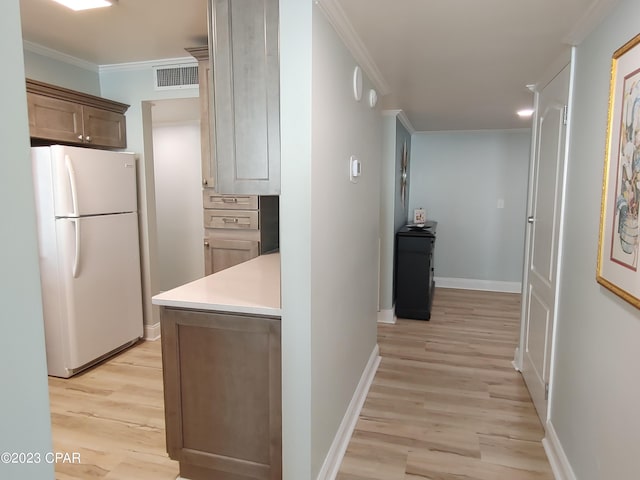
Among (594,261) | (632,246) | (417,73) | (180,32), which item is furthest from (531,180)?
(180,32)

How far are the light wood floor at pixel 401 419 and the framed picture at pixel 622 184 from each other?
1251 millimetres

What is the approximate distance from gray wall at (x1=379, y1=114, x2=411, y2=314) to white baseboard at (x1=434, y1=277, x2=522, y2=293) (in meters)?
1.78

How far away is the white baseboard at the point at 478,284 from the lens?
5691 millimetres

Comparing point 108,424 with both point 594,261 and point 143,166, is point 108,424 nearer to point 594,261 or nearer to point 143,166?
point 143,166

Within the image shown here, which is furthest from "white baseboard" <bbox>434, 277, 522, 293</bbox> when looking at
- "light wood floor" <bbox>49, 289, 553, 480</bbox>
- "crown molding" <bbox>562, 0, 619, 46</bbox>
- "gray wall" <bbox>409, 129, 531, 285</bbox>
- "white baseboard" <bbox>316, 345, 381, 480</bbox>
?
"crown molding" <bbox>562, 0, 619, 46</bbox>

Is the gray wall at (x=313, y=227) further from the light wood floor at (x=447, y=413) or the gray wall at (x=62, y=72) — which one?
the gray wall at (x=62, y=72)

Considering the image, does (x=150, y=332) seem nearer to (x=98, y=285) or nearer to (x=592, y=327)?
(x=98, y=285)

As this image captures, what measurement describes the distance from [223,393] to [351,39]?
5.88ft

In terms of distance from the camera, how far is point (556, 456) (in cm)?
215

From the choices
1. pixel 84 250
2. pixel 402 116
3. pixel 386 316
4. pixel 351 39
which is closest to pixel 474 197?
pixel 402 116

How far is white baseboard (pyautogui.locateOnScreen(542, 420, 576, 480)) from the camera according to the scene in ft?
6.48

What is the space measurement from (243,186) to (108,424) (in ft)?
6.14

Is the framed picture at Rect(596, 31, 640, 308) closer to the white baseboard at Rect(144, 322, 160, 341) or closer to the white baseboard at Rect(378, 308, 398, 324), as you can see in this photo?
the white baseboard at Rect(378, 308, 398, 324)

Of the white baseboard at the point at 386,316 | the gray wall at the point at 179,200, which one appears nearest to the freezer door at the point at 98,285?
the gray wall at the point at 179,200
